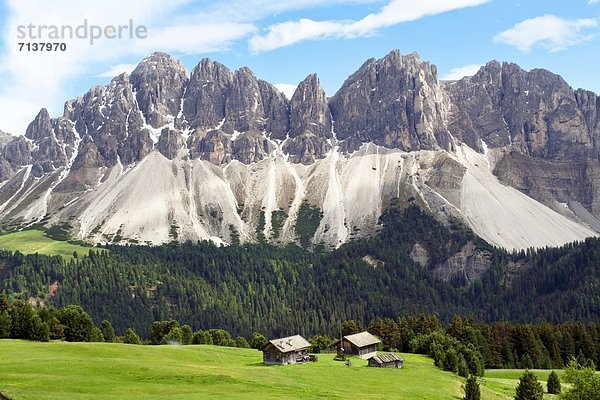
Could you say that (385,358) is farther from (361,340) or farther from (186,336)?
(186,336)

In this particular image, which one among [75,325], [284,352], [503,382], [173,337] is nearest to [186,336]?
[173,337]

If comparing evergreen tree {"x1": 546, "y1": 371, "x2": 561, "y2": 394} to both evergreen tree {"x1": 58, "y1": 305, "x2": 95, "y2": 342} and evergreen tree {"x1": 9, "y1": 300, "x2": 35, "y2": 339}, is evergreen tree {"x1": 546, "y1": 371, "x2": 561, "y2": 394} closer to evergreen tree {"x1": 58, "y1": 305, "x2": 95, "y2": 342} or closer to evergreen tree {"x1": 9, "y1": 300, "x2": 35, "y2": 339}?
evergreen tree {"x1": 58, "y1": 305, "x2": 95, "y2": 342}

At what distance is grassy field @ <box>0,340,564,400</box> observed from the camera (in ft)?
218

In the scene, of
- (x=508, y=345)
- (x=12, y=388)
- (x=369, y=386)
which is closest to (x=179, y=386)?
(x=12, y=388)

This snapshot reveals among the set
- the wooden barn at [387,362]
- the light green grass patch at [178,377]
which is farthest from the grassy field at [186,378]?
the wooden barn at [387,362]

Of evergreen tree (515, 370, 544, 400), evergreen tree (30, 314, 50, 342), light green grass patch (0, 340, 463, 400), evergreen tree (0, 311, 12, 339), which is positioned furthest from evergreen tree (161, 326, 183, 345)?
evergreen tree (515, 370, 544, 400)

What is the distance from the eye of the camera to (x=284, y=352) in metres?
106

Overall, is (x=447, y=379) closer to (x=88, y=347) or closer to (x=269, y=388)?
(x=269, y=388)

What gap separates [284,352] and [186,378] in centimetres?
3255

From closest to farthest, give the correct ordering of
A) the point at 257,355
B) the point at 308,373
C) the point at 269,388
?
the point at 269,388
the point at 308,373
the point at 257,355

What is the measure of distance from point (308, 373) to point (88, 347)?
110 ft

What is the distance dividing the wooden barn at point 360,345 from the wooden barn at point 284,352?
43.4 ft

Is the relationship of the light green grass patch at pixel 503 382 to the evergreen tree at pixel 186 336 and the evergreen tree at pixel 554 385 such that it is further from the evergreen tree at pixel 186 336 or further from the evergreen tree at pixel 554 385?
the evergreen tree at pixel 186 336

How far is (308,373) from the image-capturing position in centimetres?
9150
